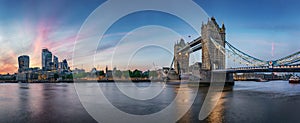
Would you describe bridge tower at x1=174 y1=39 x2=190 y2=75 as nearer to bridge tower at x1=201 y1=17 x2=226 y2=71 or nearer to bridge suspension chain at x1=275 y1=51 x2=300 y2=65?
bridge tower at x1=201 y1=17 x2=226 y2=71

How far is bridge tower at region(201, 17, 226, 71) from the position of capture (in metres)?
56.9

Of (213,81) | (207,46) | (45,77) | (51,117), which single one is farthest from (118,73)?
(51,117)

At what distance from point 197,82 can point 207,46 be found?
13.1 meters

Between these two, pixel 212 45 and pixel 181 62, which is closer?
pixel 212 45

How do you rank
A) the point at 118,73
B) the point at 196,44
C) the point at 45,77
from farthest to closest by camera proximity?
1. the point at 45,77
2. the point at 118,73
3. the point at 196,44

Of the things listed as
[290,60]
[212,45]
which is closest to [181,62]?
[212,45]

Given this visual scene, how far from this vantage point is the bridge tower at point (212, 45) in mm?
56906

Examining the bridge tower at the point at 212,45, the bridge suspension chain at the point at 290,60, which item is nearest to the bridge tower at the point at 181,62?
the bridge tower at the point at 212,45

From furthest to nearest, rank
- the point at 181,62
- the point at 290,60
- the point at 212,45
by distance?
the point at 181,62 < the point at 212,45 < the point at 290,60

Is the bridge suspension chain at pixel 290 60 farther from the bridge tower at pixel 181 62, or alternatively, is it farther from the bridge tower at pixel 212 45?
the bridge tower at pixel 181 62

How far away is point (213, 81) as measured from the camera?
48.1 m

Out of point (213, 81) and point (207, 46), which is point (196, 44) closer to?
point (207, 46)

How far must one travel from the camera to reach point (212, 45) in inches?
2346

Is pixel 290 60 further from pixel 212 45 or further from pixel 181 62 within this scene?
pixel 181 62
